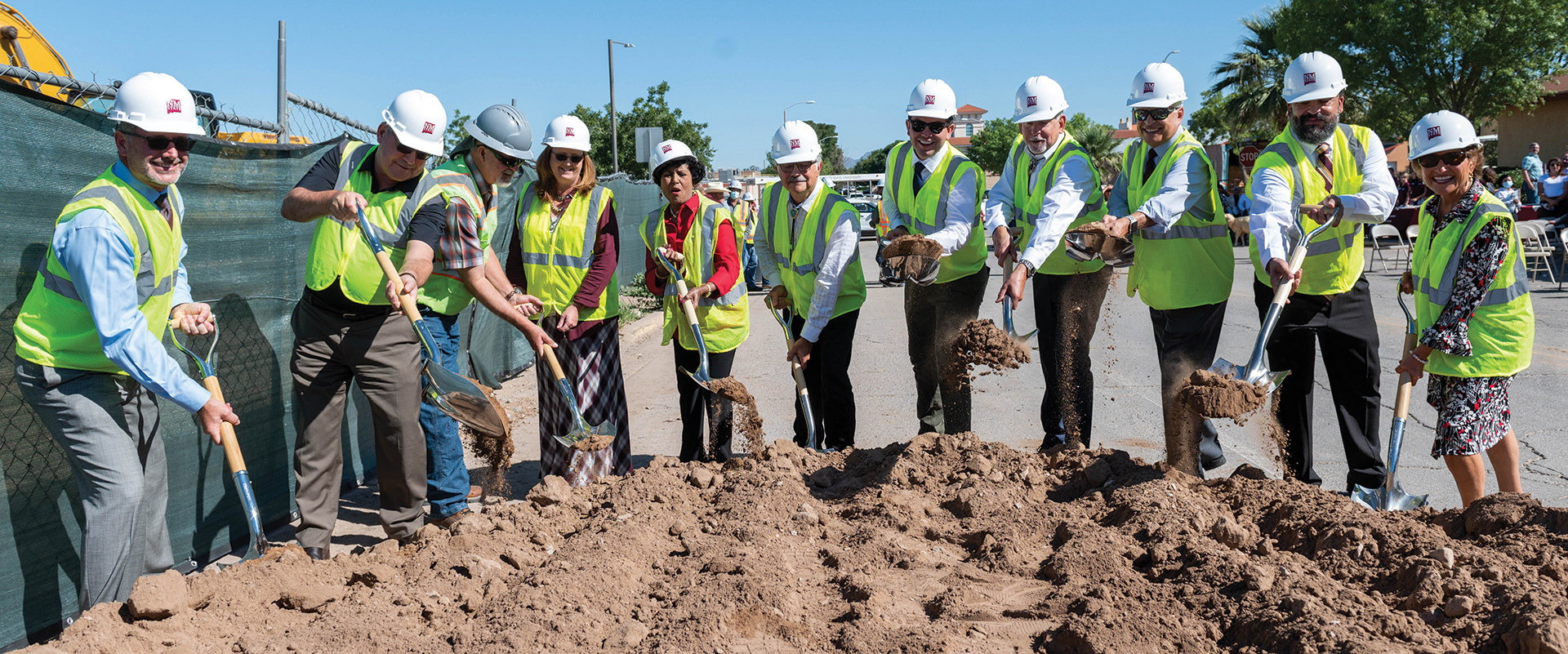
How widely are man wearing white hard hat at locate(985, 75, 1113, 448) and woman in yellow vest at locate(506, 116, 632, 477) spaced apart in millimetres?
1985

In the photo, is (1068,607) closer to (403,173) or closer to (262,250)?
(403,173)

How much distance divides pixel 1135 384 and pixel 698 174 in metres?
4.64

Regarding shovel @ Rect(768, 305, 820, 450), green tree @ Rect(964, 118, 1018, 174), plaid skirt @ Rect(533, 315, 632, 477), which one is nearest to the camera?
→ plaid skirt @ Rect(533, 315, 632, 477)

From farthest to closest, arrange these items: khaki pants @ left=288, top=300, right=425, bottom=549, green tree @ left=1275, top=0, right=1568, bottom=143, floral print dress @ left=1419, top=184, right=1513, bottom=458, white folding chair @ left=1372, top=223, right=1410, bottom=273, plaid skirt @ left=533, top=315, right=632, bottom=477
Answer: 1. green tree @ left=1275, top=0, right=1568, bottom=143
2. white folding chair @ left=1372, top=223, right=1410, bottom=273
3. plaid skirt @ left=533, top=315, right=632, bottom=477
4. khaki pants @ left=288, top=300, right=425, bottom=549
5. floral print dress @ left=1419, top=184, right=1513, bottom=458

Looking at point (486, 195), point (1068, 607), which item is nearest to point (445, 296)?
point (486, 195)

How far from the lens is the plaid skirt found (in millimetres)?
4906

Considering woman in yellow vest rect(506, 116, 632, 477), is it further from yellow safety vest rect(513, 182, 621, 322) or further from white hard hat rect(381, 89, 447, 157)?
white hard hat rect(381, 89, 447, 157)

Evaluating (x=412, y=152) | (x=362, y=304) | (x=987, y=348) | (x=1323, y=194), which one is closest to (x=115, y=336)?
(x=362, y=304)

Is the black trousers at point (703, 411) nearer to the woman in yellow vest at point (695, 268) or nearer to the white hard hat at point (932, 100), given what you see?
the woman in yellow vest at point (695, 268)

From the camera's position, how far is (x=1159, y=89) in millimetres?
4785

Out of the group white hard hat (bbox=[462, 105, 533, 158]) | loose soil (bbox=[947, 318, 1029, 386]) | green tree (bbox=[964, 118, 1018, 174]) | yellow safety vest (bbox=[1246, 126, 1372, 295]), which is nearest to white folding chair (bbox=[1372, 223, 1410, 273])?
yellow safety vest (bbox=[1246, 126, 1372, 295])

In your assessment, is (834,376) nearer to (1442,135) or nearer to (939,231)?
(939,231)

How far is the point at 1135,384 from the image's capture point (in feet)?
27.0

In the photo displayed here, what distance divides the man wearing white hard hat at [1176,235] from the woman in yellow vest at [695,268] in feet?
6.35
